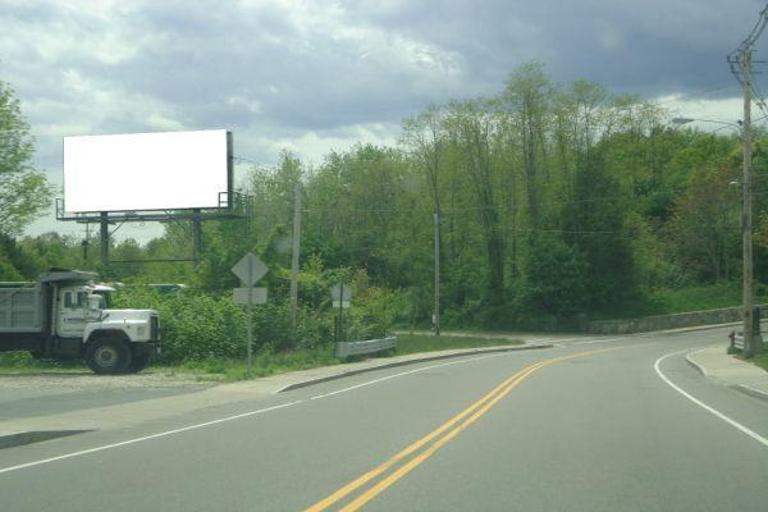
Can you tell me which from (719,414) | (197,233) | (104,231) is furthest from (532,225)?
(719,414)

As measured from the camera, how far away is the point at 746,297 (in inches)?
1373

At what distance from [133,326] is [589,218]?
48.4m

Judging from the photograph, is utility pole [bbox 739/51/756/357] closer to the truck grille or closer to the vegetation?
the truck grille

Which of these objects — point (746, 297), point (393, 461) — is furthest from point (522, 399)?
point (746, 297)

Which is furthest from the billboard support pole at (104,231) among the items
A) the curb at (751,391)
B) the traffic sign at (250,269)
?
the curb at (751,391)

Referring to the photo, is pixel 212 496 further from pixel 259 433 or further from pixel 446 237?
pixel 446 237

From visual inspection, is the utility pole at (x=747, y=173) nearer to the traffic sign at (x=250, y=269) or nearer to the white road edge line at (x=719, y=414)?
the white road edge line at (x=719, y=414)

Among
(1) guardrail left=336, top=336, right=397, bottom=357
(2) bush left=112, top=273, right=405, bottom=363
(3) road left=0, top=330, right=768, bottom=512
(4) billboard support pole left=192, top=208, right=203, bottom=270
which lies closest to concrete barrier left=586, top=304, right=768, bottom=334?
(4) billboard support pole left=192, top=208, right=203, bottom=270

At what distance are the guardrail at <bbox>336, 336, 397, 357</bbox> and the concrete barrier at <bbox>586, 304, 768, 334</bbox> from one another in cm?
3149

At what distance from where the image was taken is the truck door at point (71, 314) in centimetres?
2720

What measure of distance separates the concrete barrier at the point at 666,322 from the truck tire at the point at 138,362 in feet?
151

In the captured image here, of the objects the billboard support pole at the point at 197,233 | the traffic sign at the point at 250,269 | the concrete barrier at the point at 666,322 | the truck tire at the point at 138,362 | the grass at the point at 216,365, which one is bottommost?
the concrete barrier at the point at 666,322

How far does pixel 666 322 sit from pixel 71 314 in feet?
172

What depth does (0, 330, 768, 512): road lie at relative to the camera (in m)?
8.70
